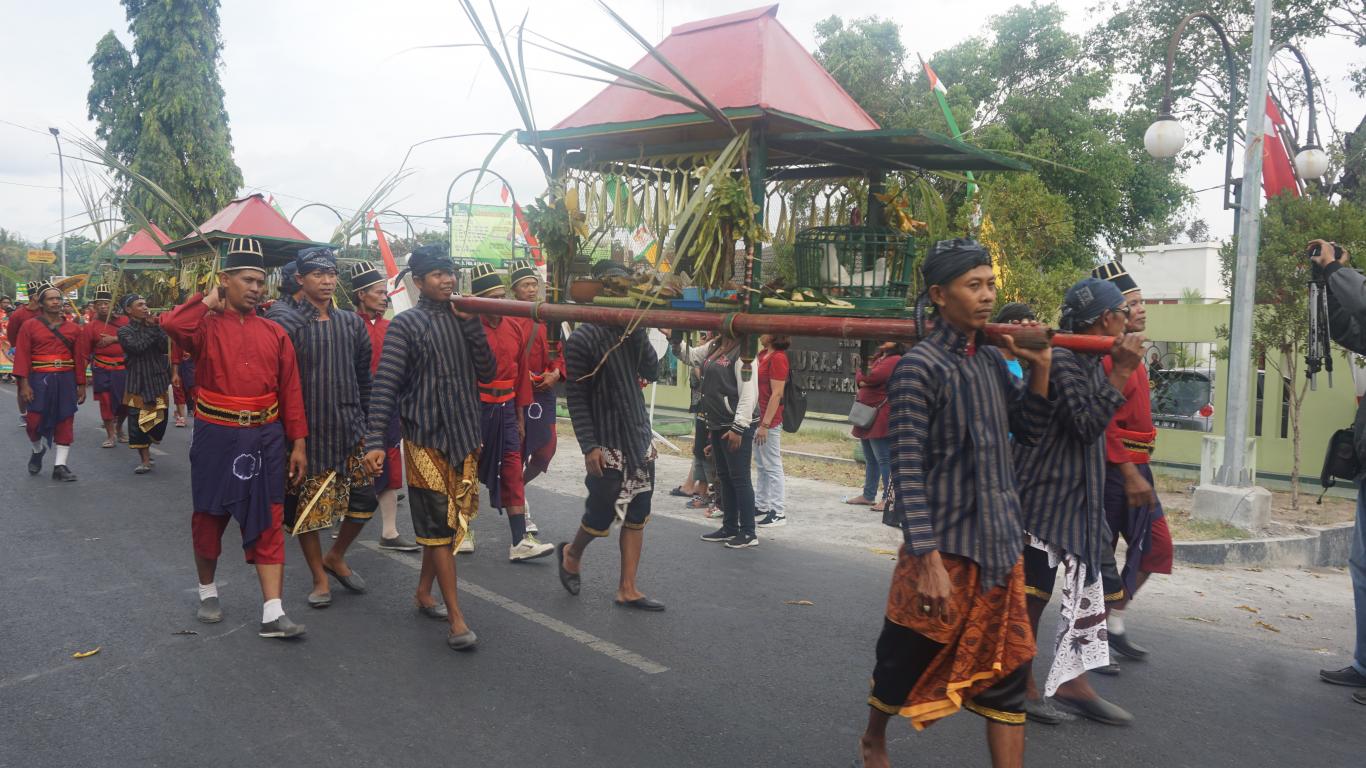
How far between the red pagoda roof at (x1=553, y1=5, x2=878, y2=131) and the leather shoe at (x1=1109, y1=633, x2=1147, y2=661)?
9.71 feet

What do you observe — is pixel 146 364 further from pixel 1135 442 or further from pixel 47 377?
pixel 1135 442

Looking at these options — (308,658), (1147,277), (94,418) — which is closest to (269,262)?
(94,418)

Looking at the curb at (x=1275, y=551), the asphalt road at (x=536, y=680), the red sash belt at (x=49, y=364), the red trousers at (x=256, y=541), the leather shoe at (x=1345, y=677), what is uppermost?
the red sash belt at (x=49, y=364)

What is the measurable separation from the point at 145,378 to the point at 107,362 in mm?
1734

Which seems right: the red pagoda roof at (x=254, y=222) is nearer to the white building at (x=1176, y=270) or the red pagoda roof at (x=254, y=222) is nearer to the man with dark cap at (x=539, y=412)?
the man with dark cap at (x=539, y=412)

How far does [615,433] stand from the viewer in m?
5.76

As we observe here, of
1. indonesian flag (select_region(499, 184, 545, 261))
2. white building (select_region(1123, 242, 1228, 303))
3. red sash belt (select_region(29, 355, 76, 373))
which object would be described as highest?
white building (select_region(1123, 242, 1228, 303))

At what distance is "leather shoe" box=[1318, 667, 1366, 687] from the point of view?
15.7ft

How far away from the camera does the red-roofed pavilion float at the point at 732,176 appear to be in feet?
12.9

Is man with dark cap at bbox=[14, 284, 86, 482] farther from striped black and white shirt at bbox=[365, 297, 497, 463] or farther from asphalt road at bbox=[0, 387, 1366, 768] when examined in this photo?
striped black and white shirt at bbox=[365, 297, 497, 463]

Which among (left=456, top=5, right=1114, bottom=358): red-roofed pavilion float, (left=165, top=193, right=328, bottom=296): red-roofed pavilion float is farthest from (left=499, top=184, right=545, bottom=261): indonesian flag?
(left=165, top=193, right=328, bottom=296): red-roofed pavilion float

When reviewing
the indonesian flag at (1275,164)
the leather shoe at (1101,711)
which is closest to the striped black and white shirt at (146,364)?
the leather shoe at (1101,711)

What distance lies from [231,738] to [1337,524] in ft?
30.3

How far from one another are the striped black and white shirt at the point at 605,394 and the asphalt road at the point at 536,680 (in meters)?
1.02
